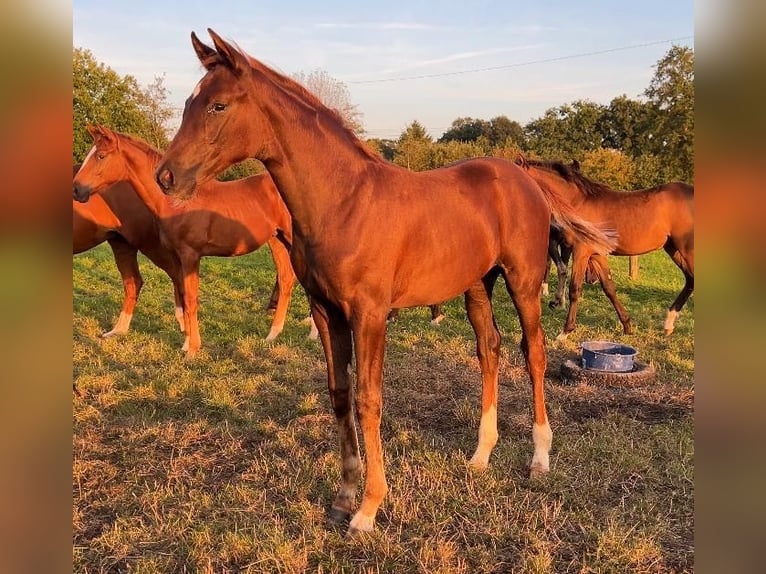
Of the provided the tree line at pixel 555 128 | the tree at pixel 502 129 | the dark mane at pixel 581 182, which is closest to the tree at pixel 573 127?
the tree line at pixel 555 128

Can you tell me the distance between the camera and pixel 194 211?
639 centimetres

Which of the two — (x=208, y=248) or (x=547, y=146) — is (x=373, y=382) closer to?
(x=208, y=248)

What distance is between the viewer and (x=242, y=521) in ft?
9.68

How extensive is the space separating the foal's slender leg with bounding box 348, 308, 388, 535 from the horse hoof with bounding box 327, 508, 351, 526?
0.14 m

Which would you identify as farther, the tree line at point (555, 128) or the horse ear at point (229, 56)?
the tree line at point (555, 128)

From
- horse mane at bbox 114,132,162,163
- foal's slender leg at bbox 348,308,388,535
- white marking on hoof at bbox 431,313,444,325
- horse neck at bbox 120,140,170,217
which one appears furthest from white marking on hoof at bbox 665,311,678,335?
horse mane at bbox 114,132,162,163

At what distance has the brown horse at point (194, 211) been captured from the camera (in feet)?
18.8

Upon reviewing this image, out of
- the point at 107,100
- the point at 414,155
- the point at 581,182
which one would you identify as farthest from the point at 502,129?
the point at 581,182

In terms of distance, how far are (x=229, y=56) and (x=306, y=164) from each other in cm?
57

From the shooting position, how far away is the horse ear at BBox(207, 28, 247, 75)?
2311 millimetres

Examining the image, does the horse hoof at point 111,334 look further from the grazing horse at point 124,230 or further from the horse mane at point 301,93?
the horse mane at point 301,93

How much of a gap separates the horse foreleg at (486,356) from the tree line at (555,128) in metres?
A: 1.35

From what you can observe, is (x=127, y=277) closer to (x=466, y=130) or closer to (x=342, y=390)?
(x=342, y=390)
